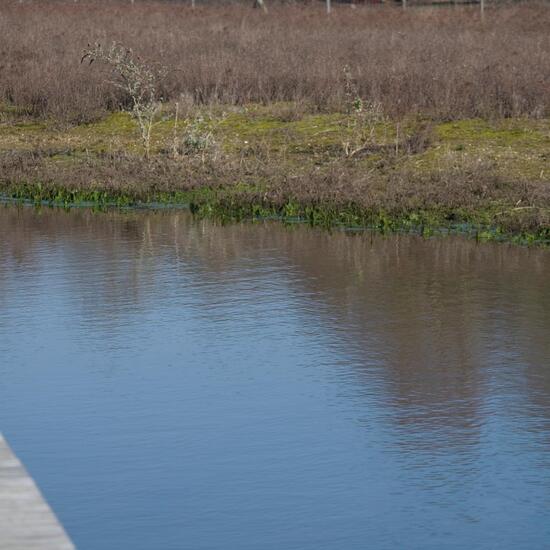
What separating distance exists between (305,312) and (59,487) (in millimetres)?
4320

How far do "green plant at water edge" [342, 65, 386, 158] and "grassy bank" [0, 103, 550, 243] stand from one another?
0.21 feet

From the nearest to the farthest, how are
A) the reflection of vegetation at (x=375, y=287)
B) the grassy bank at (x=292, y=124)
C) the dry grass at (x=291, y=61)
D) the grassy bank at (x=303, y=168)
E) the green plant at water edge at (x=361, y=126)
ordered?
the reflection of vegetation at (x=375, y=287) < the grassy bank at (x=303, y=168) < the grassy bank at (x=292, y=124) < the green plant at water edge at (x=361, y=126) < the dry grass at (x=291, y=61)

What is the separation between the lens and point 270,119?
21.6m

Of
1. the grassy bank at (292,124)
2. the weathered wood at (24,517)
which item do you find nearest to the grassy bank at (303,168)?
the grassy bank at (292,124)

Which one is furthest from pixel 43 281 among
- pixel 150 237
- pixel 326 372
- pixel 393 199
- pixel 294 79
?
pixel 294 79

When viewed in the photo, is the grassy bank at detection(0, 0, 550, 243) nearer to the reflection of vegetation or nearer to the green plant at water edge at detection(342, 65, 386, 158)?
the green plant at water edge at detection(342, 65, 386, 158)

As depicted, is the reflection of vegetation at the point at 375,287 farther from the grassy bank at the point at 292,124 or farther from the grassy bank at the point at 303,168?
the grassy bank at the point at 292,124

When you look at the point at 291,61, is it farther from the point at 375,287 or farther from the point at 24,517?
the point at 24,517

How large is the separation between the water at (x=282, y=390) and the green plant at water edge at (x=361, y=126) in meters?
4.76

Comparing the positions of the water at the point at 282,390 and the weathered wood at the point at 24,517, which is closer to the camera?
the weathered wood at the point at 24,517

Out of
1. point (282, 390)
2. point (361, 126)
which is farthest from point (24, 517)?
point (361, 126)

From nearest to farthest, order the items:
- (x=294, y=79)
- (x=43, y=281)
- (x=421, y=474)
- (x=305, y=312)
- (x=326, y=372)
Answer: (x=421, y=474)
(x=326, y=372)
(x=305, y=312)
(x=43, y=281)
(x=294, y=79)

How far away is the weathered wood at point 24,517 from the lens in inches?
231

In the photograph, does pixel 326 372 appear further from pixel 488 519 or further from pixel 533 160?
pixel 533 160
